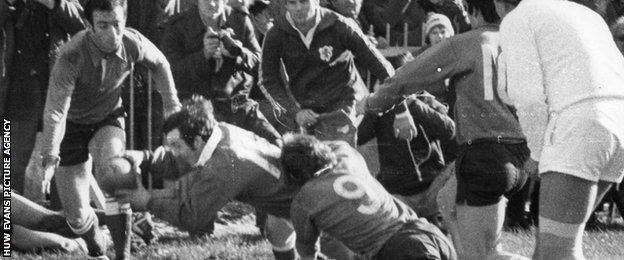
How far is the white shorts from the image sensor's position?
4.65 m

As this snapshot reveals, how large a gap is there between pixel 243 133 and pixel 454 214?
1042mm

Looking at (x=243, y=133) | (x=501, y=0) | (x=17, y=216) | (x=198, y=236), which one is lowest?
(x=198, y=236)

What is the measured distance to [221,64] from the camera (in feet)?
24.5

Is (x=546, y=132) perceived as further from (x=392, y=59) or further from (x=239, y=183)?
(x=392, y=59)

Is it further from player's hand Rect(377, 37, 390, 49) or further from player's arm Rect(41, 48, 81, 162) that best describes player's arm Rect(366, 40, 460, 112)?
player's hand Rect(377, 37, 390, 49)

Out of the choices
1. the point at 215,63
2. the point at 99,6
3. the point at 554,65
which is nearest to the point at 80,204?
the point at 99,6

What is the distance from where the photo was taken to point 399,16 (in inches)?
325

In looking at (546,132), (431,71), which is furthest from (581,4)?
(431,71)

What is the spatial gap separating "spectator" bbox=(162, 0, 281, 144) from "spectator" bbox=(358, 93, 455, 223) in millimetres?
649

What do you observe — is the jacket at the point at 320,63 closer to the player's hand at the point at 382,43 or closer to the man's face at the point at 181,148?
the player's hand at the point at 382,43

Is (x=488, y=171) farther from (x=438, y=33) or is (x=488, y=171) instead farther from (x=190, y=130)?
(x=438, y=33)

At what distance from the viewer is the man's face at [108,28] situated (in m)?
6.79

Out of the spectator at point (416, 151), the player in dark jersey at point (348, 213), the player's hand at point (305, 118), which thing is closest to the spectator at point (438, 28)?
the spectator at point (416, 151)

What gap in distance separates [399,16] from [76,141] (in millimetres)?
2275
